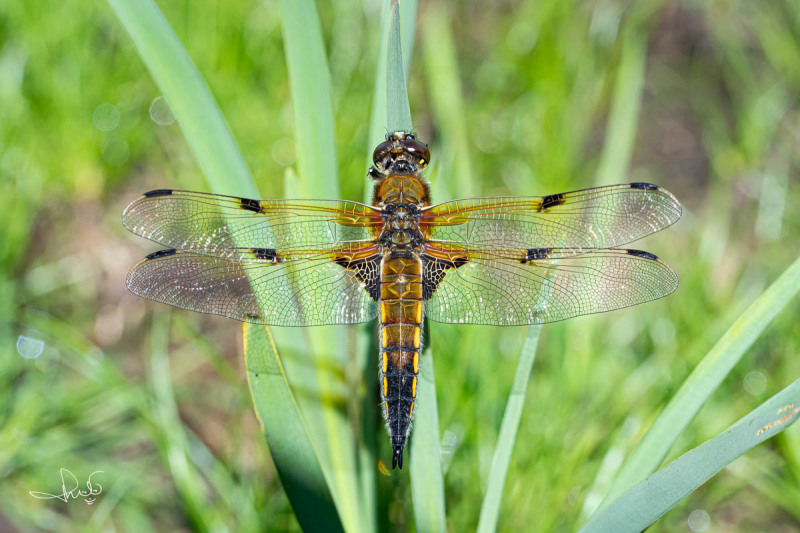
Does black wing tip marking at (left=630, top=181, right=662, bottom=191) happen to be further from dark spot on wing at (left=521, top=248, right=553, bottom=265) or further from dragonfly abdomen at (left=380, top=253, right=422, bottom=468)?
dragonfly abdomen at (left=380, top=253, right=422, bottom=468)

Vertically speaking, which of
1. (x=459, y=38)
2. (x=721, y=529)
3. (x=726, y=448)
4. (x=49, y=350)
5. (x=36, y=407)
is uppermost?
(x=459, y=38)

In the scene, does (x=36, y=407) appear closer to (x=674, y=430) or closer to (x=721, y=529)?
(x=674, y=430)

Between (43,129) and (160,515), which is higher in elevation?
(43,129)

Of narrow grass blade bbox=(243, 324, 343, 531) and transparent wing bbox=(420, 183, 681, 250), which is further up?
transparent wing bbox=(420, 183, 681, 250)

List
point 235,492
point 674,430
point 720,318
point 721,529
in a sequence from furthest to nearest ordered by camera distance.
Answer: point 720,318 → point 721,529 → point 235,492 → point 674,430

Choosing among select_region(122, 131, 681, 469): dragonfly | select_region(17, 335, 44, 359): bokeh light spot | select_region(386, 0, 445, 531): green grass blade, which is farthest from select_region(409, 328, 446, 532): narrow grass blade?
select_region(17, 335, 44, 359): bokeh light spot

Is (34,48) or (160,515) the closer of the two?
(160,515)

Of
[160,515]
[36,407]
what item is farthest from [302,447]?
[36,407]
